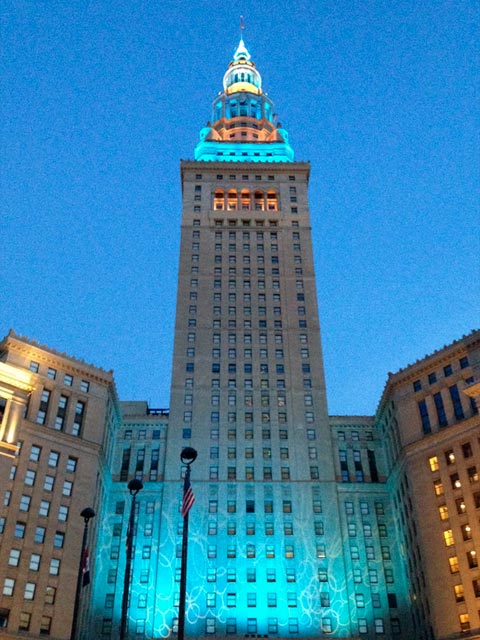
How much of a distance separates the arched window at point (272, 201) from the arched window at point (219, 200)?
7.30 m

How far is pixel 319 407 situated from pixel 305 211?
35599mm

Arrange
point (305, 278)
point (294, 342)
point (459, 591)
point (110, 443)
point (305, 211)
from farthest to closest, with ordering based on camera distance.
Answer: point (305, 211) < point (305, 278) < point (294, 342) < point (110, 443) < point (459, 591)

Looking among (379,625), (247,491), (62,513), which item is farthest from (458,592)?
(62,513)

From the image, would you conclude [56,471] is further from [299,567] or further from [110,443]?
[299,567]

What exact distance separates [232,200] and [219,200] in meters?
2.08

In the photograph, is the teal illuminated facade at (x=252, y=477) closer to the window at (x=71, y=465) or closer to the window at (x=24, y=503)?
the window at (x=71, y=465)

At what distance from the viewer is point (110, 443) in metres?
81.2

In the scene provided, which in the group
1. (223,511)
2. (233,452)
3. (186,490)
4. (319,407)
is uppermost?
(319,407)

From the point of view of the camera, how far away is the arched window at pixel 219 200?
4262 inches

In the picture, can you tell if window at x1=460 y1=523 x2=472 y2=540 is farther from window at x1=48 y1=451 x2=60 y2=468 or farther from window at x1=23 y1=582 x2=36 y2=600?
window at x1=48 y1=451 x2=60 y2=468

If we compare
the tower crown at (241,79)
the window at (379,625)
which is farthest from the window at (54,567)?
the tower crown at (241,79)

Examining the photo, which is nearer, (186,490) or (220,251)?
(186,490)

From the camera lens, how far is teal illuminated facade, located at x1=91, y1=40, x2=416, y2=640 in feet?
232

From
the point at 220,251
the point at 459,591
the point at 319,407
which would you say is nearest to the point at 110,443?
the point at 319,407
